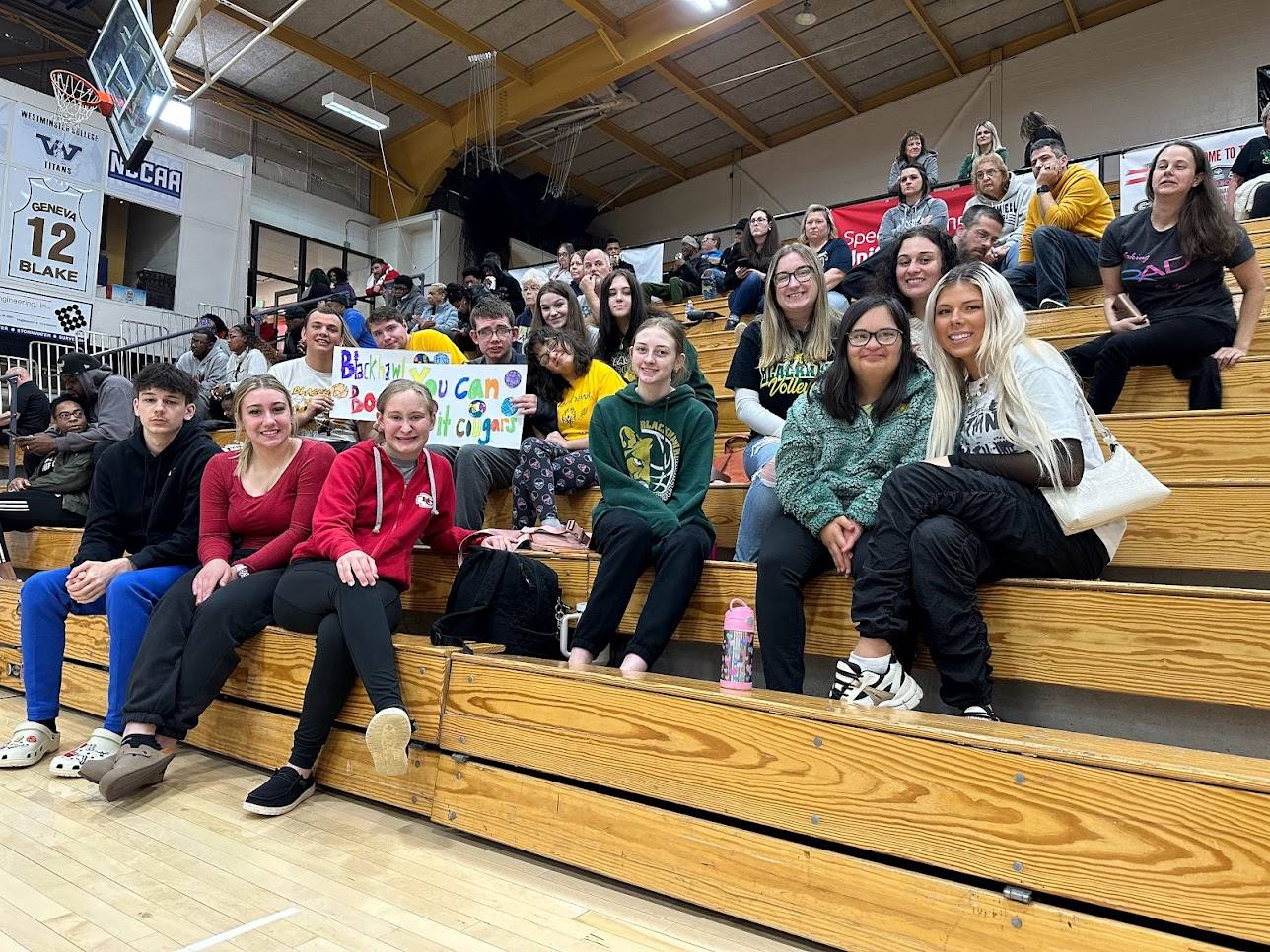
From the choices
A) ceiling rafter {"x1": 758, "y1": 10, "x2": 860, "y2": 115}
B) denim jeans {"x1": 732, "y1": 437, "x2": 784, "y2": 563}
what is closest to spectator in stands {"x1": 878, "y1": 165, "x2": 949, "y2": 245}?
denim jeans {"x1": 732, "y1": 437, "x2": 784, "y2": 563}

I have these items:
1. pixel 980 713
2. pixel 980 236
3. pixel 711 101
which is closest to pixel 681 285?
pixel 980 236

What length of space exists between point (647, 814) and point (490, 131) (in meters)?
9.35

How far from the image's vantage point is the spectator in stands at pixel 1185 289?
2.40 meters

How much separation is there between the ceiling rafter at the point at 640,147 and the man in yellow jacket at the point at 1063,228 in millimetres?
7619

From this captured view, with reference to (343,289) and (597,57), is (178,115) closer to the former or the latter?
(343,289)

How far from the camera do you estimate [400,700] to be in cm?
175

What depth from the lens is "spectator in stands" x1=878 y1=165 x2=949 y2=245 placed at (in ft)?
15.9

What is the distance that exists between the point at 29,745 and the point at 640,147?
10.4 metres

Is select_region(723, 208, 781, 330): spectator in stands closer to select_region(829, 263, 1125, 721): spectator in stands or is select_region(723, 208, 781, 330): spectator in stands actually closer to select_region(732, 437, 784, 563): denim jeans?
select_region(732, 437, 784, 563): denim jeans

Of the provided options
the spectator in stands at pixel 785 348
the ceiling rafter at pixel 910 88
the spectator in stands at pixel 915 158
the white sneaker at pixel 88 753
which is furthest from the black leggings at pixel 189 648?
the ceiling rafter at pixel 910 88

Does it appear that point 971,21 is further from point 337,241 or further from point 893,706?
point 893,706

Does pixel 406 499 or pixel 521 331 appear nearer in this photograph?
pixel 406 499

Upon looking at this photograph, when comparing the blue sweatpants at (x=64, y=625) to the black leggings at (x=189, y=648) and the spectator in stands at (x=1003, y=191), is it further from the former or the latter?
the spectator in stands at (x=1003, y=191)

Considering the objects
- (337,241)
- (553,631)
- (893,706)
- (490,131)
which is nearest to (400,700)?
(553,631)
